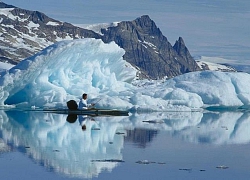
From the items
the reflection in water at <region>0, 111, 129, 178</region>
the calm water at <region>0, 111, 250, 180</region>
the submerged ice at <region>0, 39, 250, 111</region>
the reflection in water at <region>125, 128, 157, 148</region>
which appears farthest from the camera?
the submerged ice at <region>0, 39, 250, 111</region>

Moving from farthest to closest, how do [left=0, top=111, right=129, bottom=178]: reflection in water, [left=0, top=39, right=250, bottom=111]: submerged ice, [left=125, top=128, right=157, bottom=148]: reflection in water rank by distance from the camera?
1. [left=0, top=39, right=250, bottom=111]: submerged ice
2. [left=125, top=128, right=157, bottom=148]: reflection in water
3. [left=0, top=111, right=129, bottom=178]: reflection in water

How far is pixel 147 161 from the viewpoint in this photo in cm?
1209

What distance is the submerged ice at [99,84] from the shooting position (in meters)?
29.2

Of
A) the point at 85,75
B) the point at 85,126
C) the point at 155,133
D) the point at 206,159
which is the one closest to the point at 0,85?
the point at 85,75

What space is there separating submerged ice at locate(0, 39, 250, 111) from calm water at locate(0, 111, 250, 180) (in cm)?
929

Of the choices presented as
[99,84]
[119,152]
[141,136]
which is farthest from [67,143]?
[99,84]

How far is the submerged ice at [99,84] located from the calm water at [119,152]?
9.29 metres

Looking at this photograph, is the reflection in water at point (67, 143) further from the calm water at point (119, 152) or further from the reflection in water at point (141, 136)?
the reflection in water at point (141, 136)

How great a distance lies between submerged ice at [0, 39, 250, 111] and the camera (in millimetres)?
29250

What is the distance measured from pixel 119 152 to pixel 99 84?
70.1ft

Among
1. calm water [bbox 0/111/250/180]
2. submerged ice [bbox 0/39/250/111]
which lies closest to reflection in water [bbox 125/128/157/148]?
calm water [bbox 0/111/250/180]

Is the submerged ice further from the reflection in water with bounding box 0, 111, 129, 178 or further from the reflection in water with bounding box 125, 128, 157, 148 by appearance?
the reflection in water with bounding box 125, 128, 157, 148

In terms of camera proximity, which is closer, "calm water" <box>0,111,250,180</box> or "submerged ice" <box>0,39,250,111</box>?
"calm water" <box>0,111,250,180</box>

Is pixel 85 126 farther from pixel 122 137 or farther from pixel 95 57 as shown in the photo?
pixel 95 57
